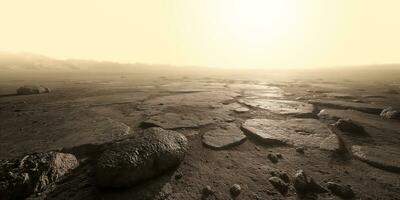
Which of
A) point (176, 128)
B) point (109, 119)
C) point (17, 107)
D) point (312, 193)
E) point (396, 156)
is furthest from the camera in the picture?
point (17, 107)

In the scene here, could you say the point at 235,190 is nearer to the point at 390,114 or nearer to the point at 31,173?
the point at 31,173

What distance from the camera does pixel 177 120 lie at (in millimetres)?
2611

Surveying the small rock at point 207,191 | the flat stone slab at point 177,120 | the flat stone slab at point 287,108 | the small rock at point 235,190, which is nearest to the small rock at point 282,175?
the small rock at point 235,190

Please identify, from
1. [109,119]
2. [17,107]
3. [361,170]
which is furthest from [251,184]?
[17,107]

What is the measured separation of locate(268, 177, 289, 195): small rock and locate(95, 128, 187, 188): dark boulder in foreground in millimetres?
608

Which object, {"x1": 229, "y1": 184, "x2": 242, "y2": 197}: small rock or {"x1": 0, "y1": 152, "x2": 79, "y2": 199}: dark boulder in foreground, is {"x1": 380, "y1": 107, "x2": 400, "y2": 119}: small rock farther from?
{"x1": 0, "y1": 152, "x2": 79, "y2": 199}: dark boulder in foreground

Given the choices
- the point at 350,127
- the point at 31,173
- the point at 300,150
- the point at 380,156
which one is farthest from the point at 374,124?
the point at 31,173

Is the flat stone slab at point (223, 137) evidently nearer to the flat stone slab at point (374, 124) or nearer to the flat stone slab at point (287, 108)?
the flat stone slab at point (287, 108)

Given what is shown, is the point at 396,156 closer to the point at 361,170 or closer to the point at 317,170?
the point at 361,170

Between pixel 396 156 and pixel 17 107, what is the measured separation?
4.43 meters

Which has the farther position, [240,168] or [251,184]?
[240,168]

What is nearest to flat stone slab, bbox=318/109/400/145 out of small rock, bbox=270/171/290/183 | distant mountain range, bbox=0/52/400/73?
small rock, bbox=270/171/290/183

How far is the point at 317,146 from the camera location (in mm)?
1896

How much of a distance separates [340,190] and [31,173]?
1.73m
